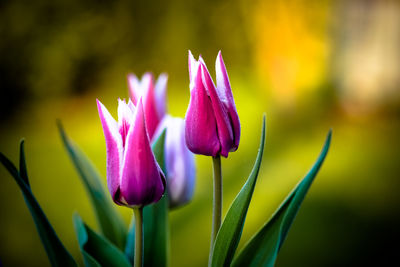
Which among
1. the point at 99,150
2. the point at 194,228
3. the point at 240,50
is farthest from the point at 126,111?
the point at 240,50

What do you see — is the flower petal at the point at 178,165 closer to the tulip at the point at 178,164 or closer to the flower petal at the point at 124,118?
the tulip at the point at 178,164

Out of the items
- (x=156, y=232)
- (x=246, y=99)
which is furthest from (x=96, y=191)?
(x=246, y=99)

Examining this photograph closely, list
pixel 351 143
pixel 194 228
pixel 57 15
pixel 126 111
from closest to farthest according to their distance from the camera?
pixel 126 111, pixel 194 228, pixel 57 15, pixel 351 143

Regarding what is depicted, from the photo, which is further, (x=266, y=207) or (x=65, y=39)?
(x=65, y=39)

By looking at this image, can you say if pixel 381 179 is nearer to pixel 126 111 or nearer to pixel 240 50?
pixel 240 50

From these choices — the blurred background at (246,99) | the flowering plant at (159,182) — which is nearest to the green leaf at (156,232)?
the flowering plant at (159,182)

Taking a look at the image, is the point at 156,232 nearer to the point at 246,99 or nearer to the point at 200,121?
the point at 200,121

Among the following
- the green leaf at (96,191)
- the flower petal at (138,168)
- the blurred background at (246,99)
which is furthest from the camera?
the blurred background at (246,99)

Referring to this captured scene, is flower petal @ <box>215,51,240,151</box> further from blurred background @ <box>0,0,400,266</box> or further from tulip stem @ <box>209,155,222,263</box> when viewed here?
blurred background @ <box>0,0,400,266</box>
